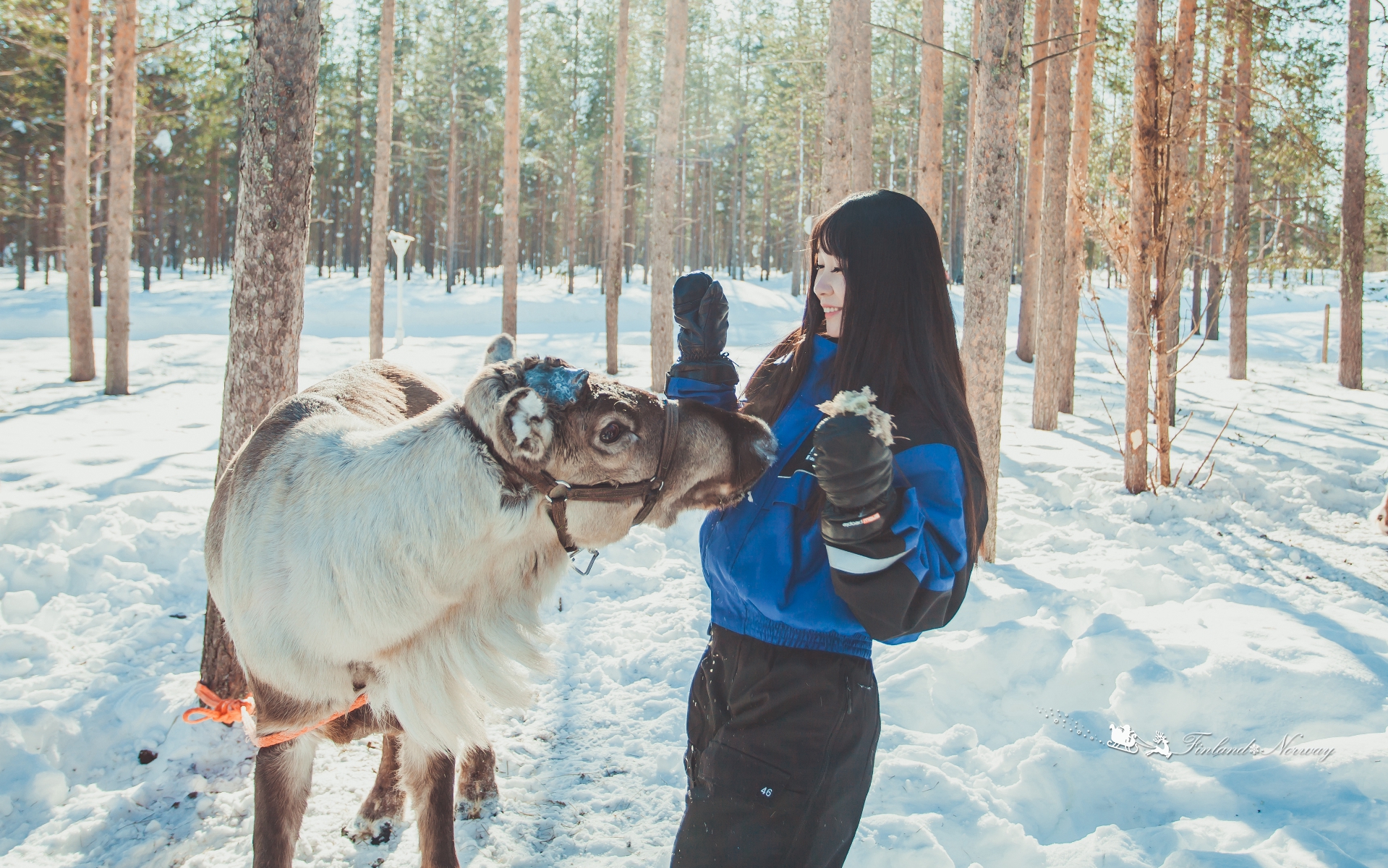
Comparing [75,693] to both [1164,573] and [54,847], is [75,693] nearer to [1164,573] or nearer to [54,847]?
[54,847]

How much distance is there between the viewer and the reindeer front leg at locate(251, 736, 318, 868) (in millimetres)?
2295

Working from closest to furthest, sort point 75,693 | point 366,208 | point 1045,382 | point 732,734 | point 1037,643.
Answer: point 732,734 < point 75,693 < point 1037,643 < point 1045,382 < point 366,208

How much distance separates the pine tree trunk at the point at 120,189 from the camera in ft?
37.2

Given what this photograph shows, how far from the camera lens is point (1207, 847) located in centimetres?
250

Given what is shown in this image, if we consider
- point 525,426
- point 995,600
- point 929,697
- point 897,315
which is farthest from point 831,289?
point 995,600

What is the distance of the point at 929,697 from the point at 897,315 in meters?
2.55

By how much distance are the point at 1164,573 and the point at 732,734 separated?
4731 mm

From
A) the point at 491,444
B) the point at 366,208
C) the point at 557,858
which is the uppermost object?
the point at 366,208

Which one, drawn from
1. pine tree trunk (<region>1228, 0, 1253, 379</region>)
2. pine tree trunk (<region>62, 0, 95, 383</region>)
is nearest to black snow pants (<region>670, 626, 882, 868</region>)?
pine tree trunk (<region>1228, 0, 1253, 379</region>)

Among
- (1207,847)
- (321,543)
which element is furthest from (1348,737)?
(321,543)

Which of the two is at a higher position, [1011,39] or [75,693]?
[1011,39]

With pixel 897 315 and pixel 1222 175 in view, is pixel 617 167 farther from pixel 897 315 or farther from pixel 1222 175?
pixel 897 315

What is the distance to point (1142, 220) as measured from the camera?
22.0 ft

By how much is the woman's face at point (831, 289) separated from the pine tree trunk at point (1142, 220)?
236 inches
